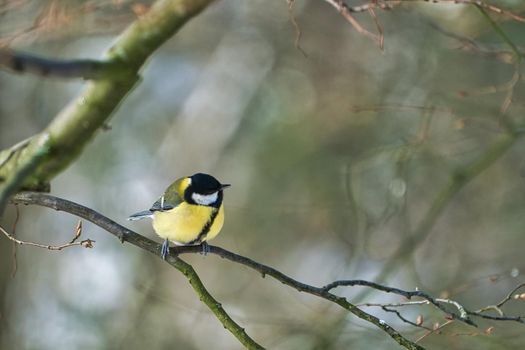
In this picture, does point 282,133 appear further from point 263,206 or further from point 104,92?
point 104,92

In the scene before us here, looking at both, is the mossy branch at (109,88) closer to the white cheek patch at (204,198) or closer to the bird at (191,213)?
the bird at (191,213)

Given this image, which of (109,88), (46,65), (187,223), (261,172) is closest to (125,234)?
(109,88)

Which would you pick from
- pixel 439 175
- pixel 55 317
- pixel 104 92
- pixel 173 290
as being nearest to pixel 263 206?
pixel 173 290

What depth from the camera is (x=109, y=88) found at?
2.11m

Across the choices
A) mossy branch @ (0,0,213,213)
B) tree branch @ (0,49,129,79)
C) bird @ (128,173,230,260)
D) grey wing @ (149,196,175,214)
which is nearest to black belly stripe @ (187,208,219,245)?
bird @ (128,173,230,260)

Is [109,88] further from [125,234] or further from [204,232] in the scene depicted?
[204,232]

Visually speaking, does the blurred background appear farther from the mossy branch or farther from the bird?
the mossy branch

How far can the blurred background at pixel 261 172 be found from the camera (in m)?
6.14

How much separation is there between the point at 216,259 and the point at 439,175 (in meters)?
2.56

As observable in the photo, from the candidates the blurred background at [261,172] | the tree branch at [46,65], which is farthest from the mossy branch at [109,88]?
the blurred background at [261,172]

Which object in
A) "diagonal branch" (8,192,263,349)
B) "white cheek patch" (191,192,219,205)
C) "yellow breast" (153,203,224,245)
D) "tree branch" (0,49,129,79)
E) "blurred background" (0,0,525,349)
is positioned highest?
"blurred background" (0,0,525,349)

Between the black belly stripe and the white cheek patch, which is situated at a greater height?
the white cheek patch

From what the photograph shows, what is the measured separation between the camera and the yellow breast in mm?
3178

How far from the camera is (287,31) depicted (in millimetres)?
7637
